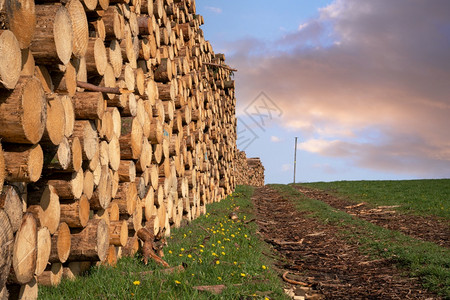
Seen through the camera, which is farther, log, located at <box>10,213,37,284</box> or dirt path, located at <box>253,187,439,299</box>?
dirt path, located at <box>253,187,439,299</box>

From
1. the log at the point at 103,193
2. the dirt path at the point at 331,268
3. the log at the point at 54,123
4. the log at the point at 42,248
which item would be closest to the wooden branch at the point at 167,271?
the log at the point at 103,193

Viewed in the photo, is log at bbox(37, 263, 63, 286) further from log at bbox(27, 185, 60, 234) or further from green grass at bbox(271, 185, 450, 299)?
green grass at bbox(271, 185, 450, 299)

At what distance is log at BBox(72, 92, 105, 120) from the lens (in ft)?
13.8

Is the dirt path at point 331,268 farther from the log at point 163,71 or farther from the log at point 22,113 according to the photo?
the log at point 163,71

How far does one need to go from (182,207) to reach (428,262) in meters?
5.11

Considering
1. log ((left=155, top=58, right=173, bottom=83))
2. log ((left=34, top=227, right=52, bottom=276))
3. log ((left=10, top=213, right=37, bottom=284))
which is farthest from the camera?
log ((left=155, top=58, right=173, bottom=83))

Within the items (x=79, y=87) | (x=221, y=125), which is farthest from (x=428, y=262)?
(x=221, y=125)

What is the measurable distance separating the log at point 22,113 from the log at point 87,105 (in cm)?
110

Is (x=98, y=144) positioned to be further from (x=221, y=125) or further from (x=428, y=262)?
(x=221, y=125)

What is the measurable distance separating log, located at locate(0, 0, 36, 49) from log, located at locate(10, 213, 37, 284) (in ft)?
4.69

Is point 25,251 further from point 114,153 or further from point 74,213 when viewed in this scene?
point 114,153

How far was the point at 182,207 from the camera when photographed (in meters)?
9.20

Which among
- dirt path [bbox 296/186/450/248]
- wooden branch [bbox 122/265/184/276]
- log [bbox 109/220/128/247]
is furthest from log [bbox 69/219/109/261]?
dirt path [bbox 296/186/450/248]

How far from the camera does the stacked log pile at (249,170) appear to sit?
26.4m
